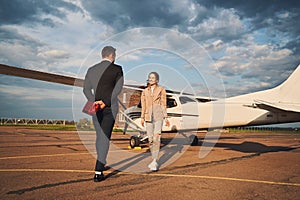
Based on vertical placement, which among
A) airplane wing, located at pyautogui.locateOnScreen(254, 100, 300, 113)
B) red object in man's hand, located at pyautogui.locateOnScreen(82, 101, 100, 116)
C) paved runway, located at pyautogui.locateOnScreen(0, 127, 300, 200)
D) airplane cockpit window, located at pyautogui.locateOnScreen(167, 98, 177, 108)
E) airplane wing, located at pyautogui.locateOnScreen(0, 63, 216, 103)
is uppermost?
airplane wing, located at pyautogui.locateOnScreen(0, 63, 216, 103)

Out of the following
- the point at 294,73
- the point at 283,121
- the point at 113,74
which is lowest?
the point at 283,121

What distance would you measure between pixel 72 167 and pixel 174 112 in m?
5.61

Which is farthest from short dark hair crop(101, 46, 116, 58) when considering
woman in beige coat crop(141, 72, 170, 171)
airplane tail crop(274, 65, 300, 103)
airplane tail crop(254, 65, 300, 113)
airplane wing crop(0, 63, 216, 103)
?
airplane tail crop(274, 65, 300, 103)

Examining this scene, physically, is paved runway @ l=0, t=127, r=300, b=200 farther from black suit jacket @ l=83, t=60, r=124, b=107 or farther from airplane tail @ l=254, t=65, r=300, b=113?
airplane tail @ l=254, t=65, r=300, b=113

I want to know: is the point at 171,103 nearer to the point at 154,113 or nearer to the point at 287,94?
the point at 287,94

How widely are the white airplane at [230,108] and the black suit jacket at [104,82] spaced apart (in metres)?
4.35

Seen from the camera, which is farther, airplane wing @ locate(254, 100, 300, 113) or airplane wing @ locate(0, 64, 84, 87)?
airplane wing @ locate(0, 64, 84, 87)

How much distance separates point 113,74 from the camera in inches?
171

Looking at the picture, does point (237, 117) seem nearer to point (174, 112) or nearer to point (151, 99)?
point (174, 112)

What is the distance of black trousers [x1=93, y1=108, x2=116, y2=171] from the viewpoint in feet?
13.8

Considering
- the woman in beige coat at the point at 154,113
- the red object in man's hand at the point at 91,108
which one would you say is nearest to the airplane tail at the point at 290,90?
the woman in beige coat at the point at 154,113

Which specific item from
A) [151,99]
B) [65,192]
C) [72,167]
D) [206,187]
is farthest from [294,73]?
[65,192]

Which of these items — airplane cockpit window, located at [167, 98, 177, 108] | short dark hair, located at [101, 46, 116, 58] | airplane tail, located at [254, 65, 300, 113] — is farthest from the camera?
airplane cockpit window, located at [167, 98, 177, 108]

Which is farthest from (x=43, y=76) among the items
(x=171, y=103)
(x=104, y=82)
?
(x=104, y=82)
